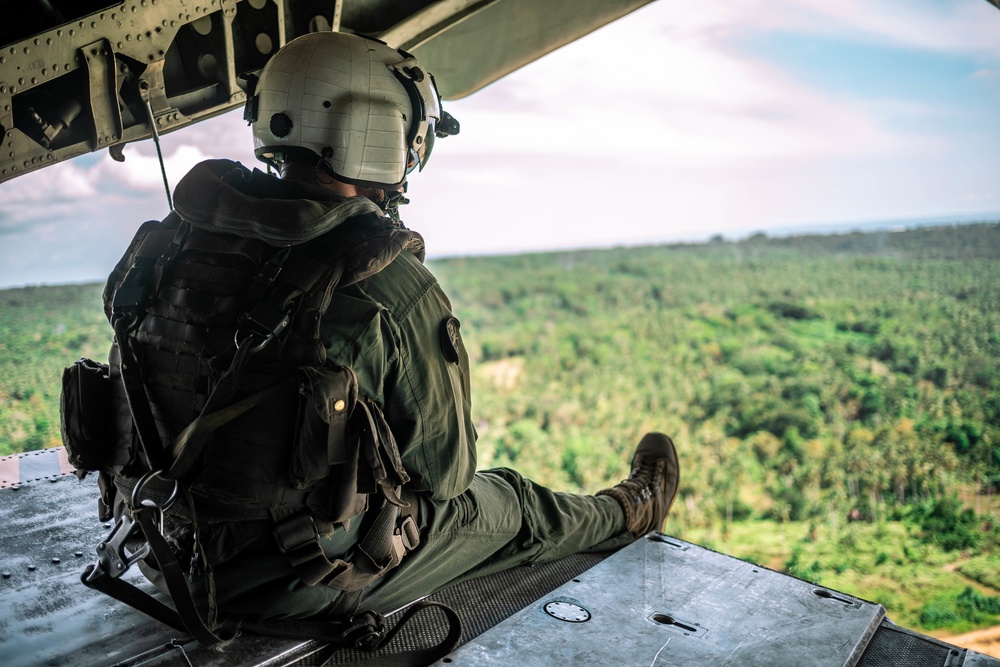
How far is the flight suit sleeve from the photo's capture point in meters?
1.67

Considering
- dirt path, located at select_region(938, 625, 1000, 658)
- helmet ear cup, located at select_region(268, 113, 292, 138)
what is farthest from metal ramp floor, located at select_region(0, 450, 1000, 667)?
dirt path, located at select_region(938, 625, 1000, 658)

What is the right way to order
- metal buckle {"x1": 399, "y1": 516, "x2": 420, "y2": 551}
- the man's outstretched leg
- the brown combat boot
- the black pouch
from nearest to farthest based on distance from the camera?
the black pouch, metal buckle {"x1": 399, "y1": 516, "x2": 420, "y2": 551}, the man's outstretched leg, the brown combat boot

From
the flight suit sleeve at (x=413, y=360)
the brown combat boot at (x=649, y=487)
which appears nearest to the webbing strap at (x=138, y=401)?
the flight suit sleeve at (x=413, y=360)

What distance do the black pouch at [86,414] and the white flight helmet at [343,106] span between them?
708mm

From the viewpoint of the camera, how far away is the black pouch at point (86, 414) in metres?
1.81

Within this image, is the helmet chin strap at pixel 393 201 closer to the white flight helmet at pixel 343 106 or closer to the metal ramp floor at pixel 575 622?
the white flight helmet at pixel 343 106

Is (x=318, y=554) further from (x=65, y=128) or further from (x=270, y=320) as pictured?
(x=65, y=128)

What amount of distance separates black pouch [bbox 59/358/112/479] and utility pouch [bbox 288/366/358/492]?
0.54 m

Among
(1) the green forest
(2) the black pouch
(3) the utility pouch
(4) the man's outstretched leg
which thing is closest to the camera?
(3) the utility pouch

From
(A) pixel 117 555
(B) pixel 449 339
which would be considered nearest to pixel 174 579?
(A) pixel 117 555

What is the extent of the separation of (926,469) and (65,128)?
40.5 feet

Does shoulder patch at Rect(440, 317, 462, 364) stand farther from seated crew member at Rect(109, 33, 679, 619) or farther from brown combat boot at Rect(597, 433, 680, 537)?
brown combat boot at Rect(597, 433, 680, 537)

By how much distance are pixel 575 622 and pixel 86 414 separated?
1.28m

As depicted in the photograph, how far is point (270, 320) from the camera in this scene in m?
1.57
